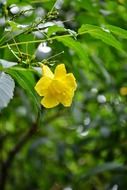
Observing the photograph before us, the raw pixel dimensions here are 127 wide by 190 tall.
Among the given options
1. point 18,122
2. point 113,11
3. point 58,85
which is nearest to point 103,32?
point 58,85

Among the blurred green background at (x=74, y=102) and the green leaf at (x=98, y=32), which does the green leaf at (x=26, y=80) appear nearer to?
the blurred green background at (x=74, y=102)

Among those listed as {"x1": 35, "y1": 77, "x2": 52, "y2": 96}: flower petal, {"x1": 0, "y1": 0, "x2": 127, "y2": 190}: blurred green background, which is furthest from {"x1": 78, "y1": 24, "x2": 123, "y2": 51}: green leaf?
{"x1": 35, "y1": 77, "x2": 52, "y2": 96}: flower petal

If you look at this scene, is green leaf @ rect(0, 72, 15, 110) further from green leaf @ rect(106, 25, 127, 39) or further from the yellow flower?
green leaf @ rect(106, 25, 127, 39)

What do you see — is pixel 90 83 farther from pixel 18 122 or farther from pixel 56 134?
pixel 18 122

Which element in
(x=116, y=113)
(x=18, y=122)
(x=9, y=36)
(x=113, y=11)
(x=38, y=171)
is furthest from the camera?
(x=18, y=122)

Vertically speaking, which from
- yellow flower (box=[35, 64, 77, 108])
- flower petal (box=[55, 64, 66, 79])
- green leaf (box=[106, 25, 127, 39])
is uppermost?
green leaf (box=[106, 25, 127, 39])

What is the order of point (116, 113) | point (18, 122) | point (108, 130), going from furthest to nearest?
point (18, 122) < point (108, 130) < point (116, 113)

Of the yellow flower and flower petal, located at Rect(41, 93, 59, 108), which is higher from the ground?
the yellow flower

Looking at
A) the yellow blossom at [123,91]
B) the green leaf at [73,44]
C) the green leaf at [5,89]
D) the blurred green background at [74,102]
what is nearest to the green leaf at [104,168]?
the blurred green background at [74,102]
